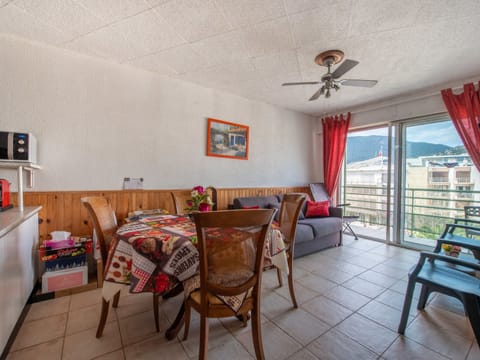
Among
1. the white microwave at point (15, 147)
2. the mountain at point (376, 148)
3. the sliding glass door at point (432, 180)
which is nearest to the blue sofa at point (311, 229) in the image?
the sliding glass door at point (432, 180)

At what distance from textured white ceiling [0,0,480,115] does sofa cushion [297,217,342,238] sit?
6.91 feet

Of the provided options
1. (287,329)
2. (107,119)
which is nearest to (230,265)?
(287,329)

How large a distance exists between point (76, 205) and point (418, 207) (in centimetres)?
498

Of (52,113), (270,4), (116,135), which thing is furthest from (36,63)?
(270,4)

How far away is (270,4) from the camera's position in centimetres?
168

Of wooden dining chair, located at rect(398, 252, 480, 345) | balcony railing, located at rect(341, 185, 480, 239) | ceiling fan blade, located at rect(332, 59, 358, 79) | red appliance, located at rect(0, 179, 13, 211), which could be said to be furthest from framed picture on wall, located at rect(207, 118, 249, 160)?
wooden dining chair, located at rect(398, 252, 480, 345)

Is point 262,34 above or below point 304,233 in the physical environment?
above

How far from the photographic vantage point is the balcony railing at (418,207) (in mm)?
3164

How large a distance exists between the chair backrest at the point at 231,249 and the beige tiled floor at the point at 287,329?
58 cm

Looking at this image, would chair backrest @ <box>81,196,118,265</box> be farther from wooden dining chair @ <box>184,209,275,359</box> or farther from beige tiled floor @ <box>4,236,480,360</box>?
wooden dining chair @ <box>184,209,275,359</box>

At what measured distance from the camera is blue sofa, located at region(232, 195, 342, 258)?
2.96m

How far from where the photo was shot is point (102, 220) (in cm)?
166

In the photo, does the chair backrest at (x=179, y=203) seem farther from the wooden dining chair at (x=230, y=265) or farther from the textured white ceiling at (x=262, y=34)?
the textured white ceiling at (x=262, y=34)

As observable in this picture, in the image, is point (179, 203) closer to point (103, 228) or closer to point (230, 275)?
point (103, 228)
